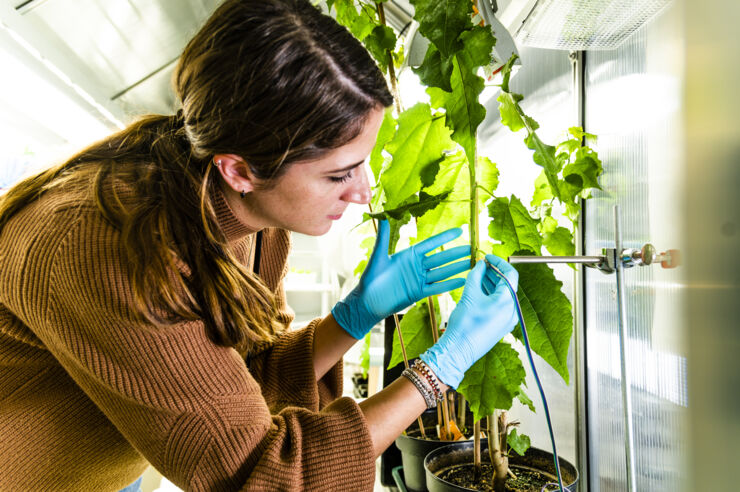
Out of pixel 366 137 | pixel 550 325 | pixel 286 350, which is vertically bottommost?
pixel 286 350

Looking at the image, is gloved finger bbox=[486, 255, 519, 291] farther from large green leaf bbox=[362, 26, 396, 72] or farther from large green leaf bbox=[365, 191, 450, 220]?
large green leaf bbox=[362, 26, 396, 72]

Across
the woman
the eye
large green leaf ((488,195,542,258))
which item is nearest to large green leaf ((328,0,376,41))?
the woman

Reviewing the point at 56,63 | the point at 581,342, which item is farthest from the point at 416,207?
the point at 56,63

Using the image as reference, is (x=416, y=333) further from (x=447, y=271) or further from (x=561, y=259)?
(x=561, y=259)

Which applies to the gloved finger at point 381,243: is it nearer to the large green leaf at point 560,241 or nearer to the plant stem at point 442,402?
the plant stem at point 442,402

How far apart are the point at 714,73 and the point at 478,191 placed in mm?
416

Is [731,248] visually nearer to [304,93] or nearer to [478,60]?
[478,60]

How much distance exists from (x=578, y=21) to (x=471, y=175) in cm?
30

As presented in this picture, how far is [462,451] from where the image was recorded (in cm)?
103

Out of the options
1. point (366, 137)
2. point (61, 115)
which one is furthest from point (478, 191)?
point (61, 115)

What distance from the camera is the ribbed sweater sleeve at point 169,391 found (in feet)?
2.25

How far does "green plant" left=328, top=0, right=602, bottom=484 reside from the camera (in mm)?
779

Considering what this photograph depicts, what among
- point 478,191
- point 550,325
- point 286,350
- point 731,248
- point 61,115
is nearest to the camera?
point 731,248

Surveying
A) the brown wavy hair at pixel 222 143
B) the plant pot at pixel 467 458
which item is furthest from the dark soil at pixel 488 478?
the brown wavy hair at pixel 222 143
